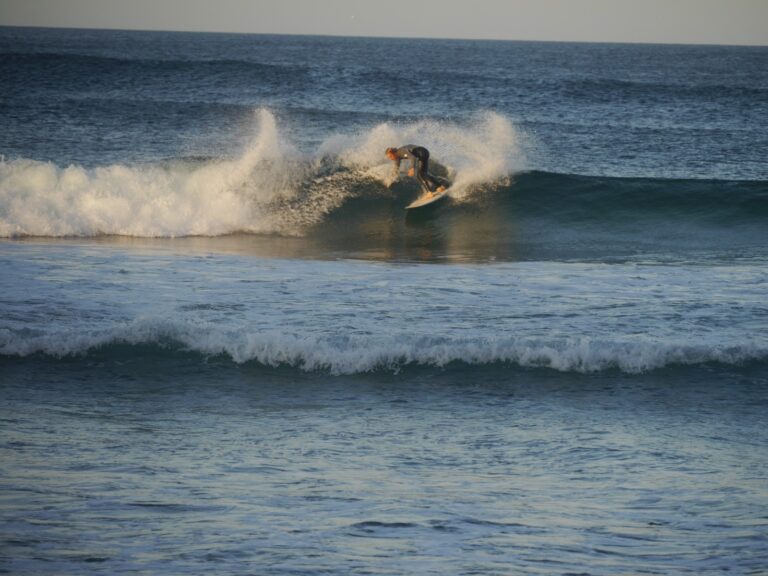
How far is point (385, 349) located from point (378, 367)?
8.2 inches

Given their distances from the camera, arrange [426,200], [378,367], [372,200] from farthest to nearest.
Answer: [372,200]
[426,200]
[378,367]

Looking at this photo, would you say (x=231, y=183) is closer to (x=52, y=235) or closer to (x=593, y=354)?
(x=52, y=235)

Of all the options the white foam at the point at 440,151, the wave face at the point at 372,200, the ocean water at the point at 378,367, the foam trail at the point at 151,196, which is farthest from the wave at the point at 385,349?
the white foam at the point at 440,151

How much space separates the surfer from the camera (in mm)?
16984

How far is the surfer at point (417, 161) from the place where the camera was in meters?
17.0

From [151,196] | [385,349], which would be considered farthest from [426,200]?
[385,349]

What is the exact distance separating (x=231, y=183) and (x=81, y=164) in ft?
19.4

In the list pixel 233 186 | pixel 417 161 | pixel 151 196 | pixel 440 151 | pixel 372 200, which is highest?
pixel 440 151

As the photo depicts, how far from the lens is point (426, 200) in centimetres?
1975

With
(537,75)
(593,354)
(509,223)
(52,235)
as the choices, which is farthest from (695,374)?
(537,75)

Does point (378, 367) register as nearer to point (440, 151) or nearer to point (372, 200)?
point (372, 200)

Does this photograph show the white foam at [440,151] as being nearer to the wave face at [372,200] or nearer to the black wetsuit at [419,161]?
the wave face at [372,200]

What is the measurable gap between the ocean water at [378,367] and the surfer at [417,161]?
2.00ft

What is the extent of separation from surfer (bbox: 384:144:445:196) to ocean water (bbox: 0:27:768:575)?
0.61 metres
